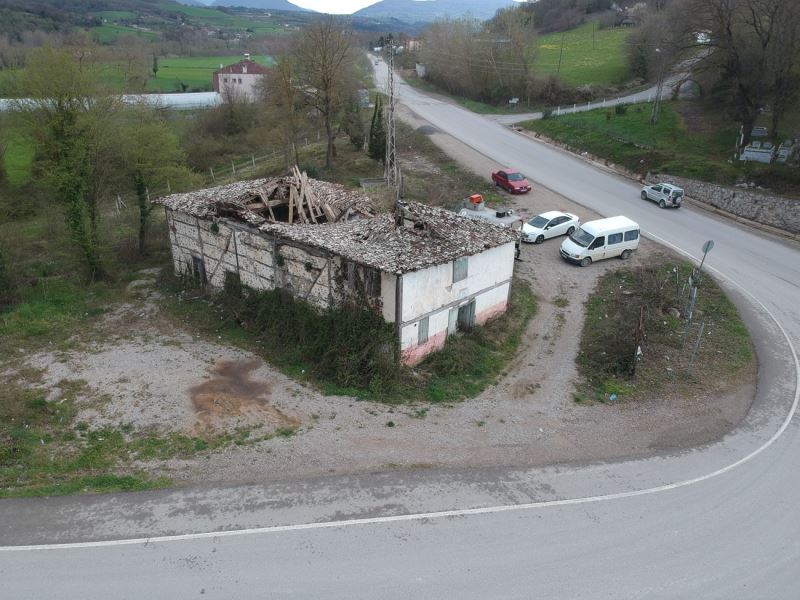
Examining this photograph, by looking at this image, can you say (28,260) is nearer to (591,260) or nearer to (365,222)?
(365,222)

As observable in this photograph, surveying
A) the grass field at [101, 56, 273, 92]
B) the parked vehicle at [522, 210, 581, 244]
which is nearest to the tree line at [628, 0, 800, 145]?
the parked vehicle at [522, 210, 581, 244]

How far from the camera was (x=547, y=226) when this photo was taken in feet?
82.5

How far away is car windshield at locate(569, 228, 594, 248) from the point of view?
2285 cm

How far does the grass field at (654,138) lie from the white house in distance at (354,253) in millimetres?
21017

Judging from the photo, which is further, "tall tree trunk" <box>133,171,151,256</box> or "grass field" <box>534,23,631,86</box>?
"grass field" <box>534,23,631,86</box>

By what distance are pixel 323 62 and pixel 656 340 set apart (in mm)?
26584

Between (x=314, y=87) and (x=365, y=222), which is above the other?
(x=314, y=87)

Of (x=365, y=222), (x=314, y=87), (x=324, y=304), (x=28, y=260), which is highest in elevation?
(x=314, y=87)

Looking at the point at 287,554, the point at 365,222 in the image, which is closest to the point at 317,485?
the point at 287,554

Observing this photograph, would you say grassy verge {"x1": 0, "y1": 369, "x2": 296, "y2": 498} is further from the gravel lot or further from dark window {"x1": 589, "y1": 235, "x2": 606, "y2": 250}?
dark window {"x1": 589, "y1": 235, "x2": 606, "y2": 250}

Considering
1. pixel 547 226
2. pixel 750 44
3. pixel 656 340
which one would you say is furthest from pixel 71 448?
pixel 750 44

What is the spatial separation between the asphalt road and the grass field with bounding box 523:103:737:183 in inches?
940

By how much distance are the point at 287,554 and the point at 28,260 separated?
21533mm

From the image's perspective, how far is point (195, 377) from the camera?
1526cm
